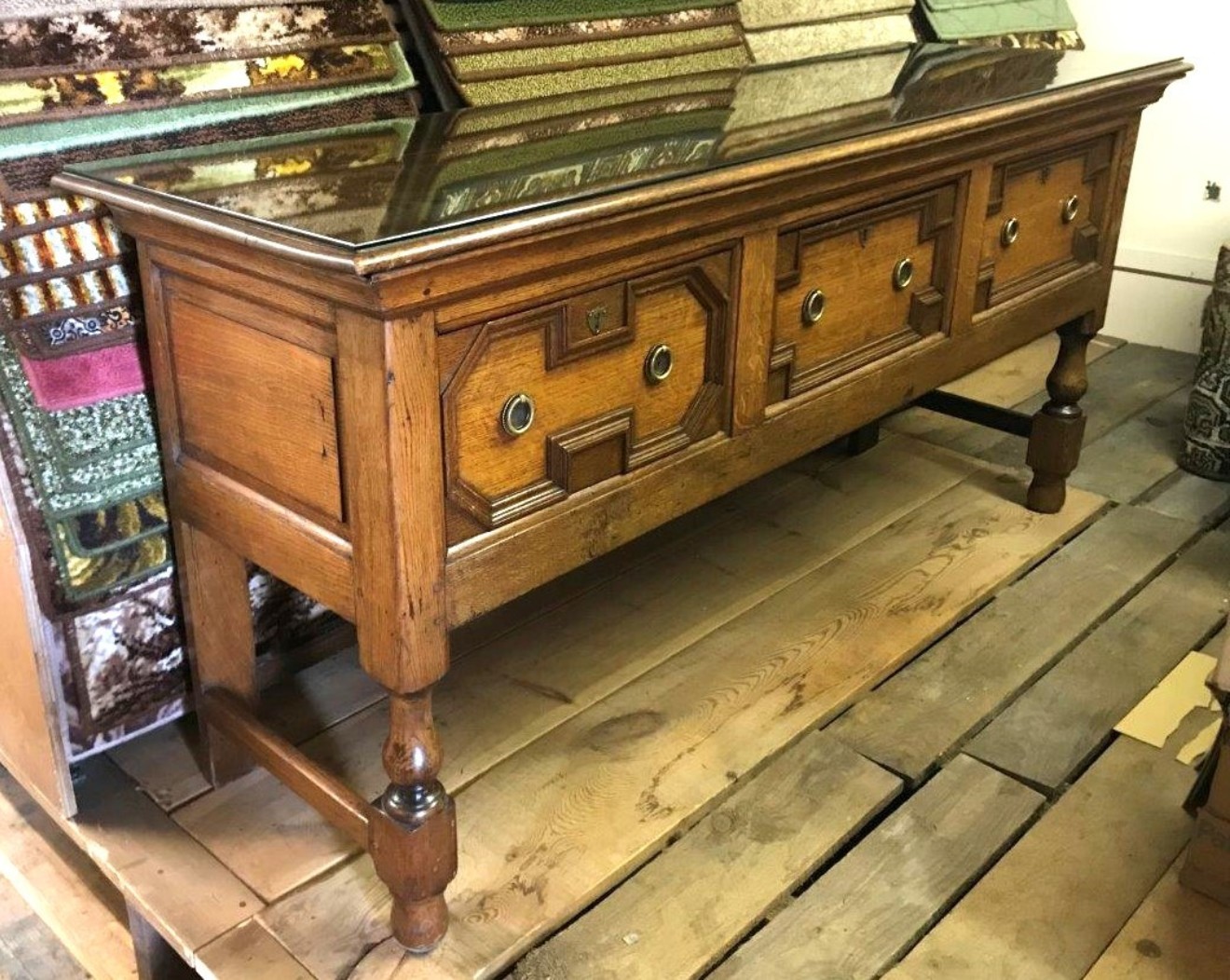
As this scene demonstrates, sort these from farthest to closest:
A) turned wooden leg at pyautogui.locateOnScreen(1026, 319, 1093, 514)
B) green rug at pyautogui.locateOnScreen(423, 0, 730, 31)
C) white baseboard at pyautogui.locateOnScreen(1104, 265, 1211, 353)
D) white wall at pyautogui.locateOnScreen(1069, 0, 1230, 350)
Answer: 1. white baseboard at pyautogui.locateOnScreen(1104, 265, 1211, 353)
2. white wall at pyautogui.locateOnScreen(1069, 0, 1230, 350)
3. turned wooden leg at pyautogui.locateOnScreen(1026, 319, 1093, 514)
4. green rug at pyautogui.locateOnScreen(423, 0, 730, 31)

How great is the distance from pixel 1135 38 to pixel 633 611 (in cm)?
214

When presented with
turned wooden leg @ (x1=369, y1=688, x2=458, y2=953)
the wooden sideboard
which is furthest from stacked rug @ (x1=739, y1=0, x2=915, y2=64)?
turned wooden leg @ (x1=369, y1=688, x2=458, y2=953)

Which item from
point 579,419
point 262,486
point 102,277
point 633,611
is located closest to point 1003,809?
point 633,611

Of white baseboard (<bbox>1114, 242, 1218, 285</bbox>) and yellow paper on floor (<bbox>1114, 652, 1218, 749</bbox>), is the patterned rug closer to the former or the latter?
yellow paper on floor (<bbox>1114, 652, 1218, 749</bbox>)

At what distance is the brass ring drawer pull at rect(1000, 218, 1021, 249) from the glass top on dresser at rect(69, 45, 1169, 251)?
0.63 feet

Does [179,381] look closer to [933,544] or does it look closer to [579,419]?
[579,419]

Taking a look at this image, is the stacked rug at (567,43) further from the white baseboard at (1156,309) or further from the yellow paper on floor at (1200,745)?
the white baseboard at (1156,309)

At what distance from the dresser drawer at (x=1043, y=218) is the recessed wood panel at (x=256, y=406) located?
108cm

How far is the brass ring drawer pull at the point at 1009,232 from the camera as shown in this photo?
1.87 metres

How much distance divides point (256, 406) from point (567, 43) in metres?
0.83

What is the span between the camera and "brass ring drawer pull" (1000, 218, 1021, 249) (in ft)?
6.14

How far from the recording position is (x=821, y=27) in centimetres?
215

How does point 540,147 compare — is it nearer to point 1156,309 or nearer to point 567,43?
point 567,43

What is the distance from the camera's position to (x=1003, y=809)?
155 centimetres
